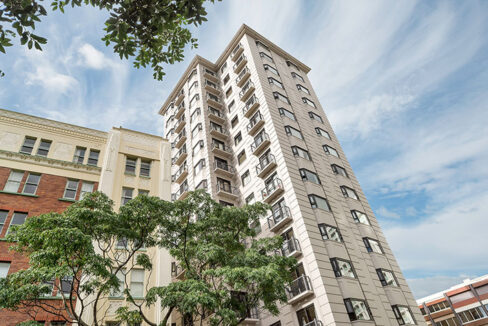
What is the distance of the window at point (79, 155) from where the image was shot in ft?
72.5

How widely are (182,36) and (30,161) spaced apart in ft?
53.4

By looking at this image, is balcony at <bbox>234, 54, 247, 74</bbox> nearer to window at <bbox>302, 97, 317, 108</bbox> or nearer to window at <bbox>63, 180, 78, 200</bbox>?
window at <bbox>302, 97, 317, 108</bbox>

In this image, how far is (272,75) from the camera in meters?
38.2

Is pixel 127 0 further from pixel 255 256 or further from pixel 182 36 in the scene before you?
pixel 255 256

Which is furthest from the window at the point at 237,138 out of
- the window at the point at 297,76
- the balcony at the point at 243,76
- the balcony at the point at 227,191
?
the window at the point at 297,76

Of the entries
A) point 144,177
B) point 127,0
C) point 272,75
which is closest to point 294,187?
point 144,177

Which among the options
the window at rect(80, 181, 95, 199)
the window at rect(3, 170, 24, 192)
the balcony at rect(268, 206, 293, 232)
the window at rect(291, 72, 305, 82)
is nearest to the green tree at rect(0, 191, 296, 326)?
the window at rect(80, 181, 95, 199)

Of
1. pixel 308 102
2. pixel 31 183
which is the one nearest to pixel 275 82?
pixel 308 102

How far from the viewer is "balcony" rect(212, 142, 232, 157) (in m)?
35.0

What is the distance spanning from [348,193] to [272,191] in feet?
26.5

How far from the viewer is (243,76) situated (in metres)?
38.4

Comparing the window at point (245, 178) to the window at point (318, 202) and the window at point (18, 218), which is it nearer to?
the window at point (318, 202)

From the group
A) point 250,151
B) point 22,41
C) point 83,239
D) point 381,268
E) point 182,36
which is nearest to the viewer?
point 22,41

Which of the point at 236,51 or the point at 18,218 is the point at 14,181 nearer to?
the point at 18,218
